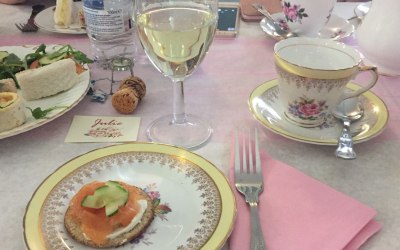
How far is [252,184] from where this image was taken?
58 centimetres

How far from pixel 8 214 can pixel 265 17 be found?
2.52 ft

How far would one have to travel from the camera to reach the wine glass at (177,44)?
2.16 ft

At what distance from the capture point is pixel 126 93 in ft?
2.43

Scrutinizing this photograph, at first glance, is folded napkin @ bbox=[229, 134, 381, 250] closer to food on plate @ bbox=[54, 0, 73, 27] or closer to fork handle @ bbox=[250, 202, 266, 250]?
fork handle @ bbox=[250, 202, 266, 250]

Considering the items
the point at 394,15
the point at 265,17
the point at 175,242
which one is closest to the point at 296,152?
the point at 175,242

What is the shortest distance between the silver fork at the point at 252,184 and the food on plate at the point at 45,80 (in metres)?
0.32

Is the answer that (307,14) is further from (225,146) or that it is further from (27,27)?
(27,27)

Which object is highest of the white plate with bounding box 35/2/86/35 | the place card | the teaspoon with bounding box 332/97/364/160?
the teaspoon with bounding box 332/97/364/160

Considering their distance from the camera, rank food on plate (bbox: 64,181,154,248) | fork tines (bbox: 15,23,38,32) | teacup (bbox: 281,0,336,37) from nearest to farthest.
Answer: food on plate (bbox: 64,181,154,248)
teacup (bbox: 281,0,336,37)
fork tines (bbox: 15,23,38,32)

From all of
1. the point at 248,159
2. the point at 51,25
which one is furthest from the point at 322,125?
the point at 51,25

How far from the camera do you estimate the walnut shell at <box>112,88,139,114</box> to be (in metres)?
0.74

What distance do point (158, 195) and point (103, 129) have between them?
21 cm

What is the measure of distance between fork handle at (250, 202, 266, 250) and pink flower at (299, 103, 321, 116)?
21 cm

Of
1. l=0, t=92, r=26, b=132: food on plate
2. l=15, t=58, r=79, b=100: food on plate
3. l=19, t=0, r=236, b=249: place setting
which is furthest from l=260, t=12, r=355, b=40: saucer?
l=0, t=92, r=26, b=132: food on plate
